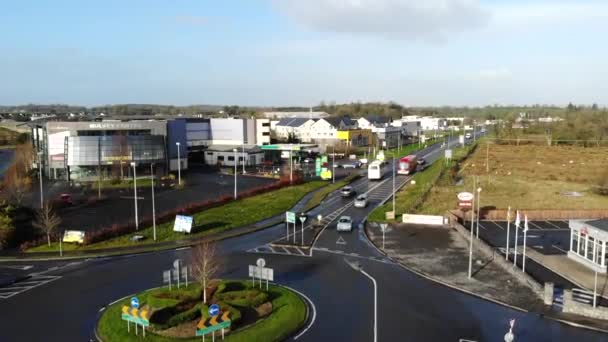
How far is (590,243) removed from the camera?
3153 centimetres

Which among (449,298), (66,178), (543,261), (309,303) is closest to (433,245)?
(543,261)

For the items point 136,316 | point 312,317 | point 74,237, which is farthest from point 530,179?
point 136,316

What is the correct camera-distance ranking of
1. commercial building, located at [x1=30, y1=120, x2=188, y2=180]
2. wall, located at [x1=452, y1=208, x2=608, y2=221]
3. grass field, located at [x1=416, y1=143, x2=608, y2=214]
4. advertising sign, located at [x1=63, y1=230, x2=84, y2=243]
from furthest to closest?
1. commercial building, located at [x1=30, y1=120, x2=188, y2=180]
2. grass field, located at [x1=416, y1=143, x2=608, y2=214]
3. wall, located at [x1=452, y1=208, x2=608, y2=221]
4. advertising sign, located at [x1=63, y1=230, x2=84, y2=243]

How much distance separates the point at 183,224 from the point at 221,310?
1868 centimetres

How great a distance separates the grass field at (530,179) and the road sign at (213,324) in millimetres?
31450

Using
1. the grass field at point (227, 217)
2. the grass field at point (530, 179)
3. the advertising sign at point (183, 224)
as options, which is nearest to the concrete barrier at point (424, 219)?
the grass field at point (530, 179)

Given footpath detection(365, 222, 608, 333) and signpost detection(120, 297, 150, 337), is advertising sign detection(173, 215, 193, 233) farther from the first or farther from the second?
signpost detection(120, 297, 150, 337)

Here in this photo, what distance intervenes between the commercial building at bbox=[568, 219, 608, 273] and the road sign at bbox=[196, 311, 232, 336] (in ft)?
72.2

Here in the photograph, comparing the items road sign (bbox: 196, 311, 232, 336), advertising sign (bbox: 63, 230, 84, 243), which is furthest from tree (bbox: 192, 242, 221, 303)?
advertising sign (bbox: 63, 230, 84, 243)

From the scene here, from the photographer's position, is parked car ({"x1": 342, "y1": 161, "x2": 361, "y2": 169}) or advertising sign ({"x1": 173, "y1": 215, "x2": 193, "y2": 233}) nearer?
advertising sign ({"x1": 173, "y1": 215, "x2": 193, "y2": 233})

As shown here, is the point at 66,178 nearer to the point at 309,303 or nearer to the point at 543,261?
the point at 309,303

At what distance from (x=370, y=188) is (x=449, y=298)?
3871 cm

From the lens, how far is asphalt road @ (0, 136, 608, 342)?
22.1 m

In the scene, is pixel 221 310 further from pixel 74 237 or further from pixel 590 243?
pixel 590 243
